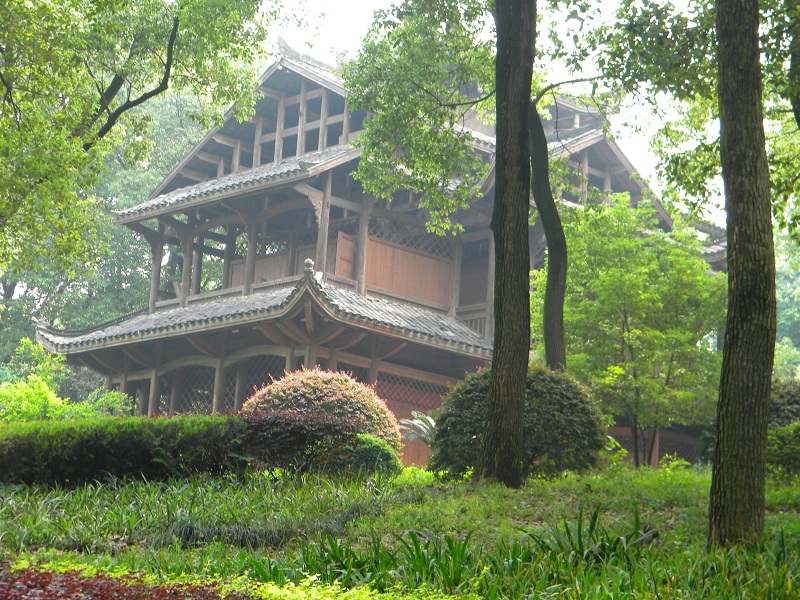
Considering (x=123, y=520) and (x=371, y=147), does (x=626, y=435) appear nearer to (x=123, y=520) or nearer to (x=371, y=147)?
(x=371, y=147)

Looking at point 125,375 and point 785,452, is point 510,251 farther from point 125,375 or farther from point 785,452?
point 125,375

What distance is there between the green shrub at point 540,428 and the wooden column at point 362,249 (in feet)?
31.6

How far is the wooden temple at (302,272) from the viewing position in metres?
21.7

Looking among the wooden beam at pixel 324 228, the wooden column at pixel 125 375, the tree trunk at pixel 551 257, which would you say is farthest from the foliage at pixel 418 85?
the wooden column at pixel 125 375

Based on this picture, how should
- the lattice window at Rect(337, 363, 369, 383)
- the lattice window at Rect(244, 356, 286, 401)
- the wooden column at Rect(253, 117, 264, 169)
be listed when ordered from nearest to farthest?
the lattice window at Rect(337, 363, 369, 383)
the lattice window at Rect(244, 356, 286, 401)
the wooden column at Rect(253, 117, 264, 169)

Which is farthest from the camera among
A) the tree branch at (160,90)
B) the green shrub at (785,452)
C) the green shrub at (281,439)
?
the tree branch at (160,90)

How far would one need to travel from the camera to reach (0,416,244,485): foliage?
12727 millimetres

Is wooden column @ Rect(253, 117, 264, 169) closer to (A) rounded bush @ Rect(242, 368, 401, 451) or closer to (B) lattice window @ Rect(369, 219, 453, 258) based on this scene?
(B) lattice window @ Rect(369, 219, 453, 258)

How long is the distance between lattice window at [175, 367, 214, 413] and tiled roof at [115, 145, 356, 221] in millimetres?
4116

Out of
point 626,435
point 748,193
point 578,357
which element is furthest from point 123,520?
point 626,435

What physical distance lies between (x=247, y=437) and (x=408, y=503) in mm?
3466

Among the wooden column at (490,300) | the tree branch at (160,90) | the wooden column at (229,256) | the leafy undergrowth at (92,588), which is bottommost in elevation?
the leafy undergrowth at (92,588)

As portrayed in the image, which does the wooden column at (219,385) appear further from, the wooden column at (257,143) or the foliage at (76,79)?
the foliage at (76,79)

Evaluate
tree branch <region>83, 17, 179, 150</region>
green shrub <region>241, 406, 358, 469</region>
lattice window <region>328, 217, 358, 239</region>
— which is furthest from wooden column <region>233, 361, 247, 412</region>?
green shrub <region>241, 406, 358, 469</region>
